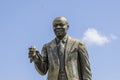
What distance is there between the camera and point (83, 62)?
1235cm

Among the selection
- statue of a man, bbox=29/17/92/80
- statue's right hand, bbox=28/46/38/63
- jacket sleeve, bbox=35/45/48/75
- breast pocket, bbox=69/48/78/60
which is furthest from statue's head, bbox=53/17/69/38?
statue's right hand, bbox=28/46/38/63

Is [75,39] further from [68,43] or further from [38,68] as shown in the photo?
[38,68]

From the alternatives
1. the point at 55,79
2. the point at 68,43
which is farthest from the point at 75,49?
the point at 55,79

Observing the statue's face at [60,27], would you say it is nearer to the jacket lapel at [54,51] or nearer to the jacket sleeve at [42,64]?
the jacket lapel at [54,51]

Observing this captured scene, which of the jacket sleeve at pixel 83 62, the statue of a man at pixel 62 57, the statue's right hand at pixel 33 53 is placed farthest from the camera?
the jacket sleeve at pixel 83 62

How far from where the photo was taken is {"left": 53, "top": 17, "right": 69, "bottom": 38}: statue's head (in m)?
12.4

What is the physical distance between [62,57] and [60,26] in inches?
33.7

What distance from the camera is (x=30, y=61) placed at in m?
12.0

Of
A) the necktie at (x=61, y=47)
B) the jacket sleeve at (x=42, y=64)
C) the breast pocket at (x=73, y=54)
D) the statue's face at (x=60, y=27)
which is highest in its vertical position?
the statue's face at (x=60, y=27)

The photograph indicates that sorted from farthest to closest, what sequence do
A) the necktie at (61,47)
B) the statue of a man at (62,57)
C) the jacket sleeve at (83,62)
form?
1. the necktie at (61,47)
2. the jacket sleeve at (83,62)
3. the statue of a man at (62,57)

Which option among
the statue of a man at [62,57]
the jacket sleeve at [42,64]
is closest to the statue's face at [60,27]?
the statue of a man at [62,57]

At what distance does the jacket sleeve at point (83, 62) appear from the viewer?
12.2m

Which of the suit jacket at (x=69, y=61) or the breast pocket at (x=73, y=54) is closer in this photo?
the suit jacket at (x=69, y=61)

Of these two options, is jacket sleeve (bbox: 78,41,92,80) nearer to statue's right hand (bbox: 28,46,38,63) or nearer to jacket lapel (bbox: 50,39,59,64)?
jacket lapel (bbox: 50,39,59,64)
